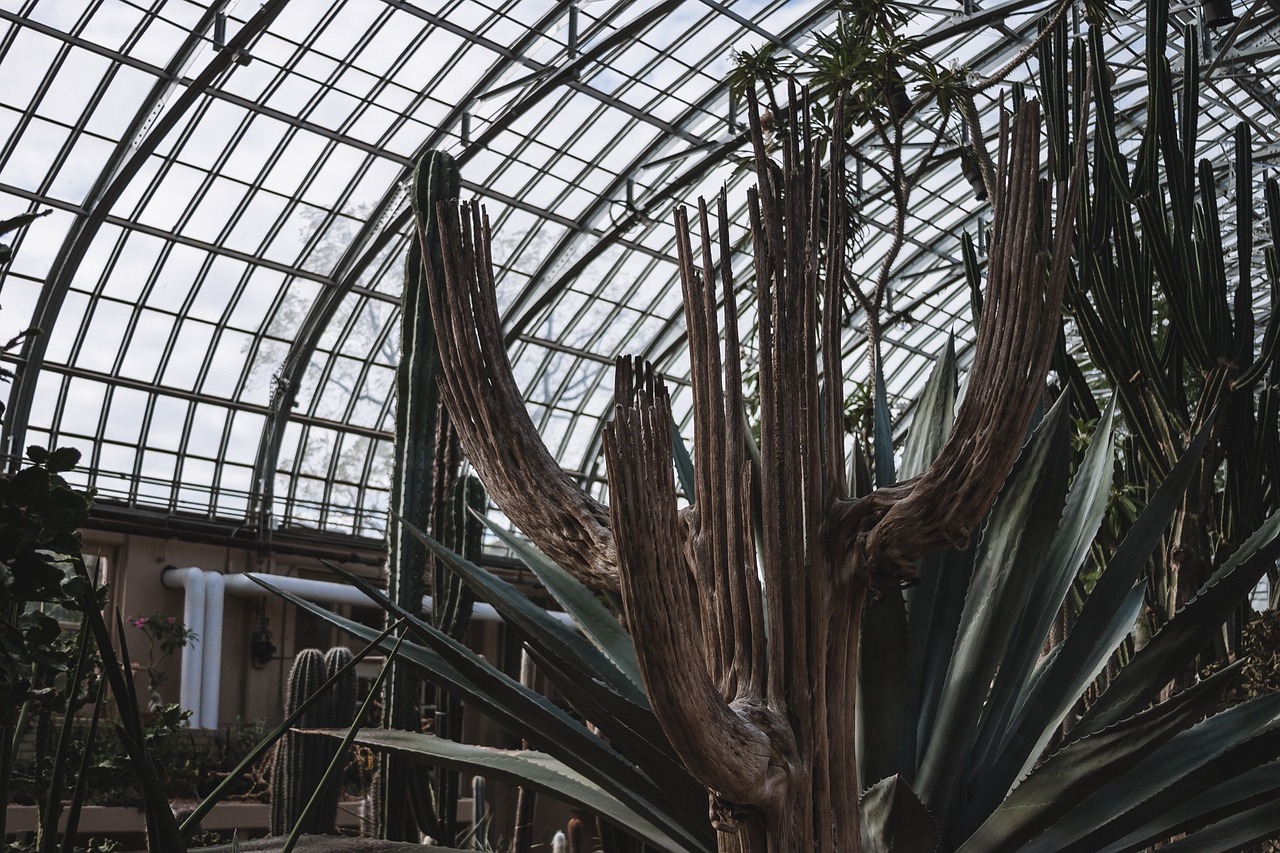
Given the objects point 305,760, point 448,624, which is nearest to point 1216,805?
point 448,624

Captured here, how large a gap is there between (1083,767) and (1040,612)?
527mm

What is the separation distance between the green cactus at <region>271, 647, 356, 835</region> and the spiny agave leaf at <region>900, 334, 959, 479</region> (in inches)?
142

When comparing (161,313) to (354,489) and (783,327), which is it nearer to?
(354,489)

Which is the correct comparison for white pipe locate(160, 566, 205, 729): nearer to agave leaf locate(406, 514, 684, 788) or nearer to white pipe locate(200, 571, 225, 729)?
white pipe locate(200, 571, 225, 729)

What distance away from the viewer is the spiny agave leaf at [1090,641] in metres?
1.92

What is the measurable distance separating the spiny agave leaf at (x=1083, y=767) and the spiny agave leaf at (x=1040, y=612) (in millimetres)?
250

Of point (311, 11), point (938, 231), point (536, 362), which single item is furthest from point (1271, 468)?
point (938, 231)

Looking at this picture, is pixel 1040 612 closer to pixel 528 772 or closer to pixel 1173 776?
pixel 1173 776

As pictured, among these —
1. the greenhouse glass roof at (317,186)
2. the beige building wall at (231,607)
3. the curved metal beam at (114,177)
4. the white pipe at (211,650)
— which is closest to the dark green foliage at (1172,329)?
the greenhouse glass roof at (317,186)

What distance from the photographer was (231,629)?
49.6 ft

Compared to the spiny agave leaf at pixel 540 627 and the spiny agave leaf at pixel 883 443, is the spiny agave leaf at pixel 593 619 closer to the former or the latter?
the spiny agave leaf at pixel 540 627

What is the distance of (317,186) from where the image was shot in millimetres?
14914

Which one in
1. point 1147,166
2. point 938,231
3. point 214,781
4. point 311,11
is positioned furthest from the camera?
point 938,231

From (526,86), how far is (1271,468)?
38.4ft
